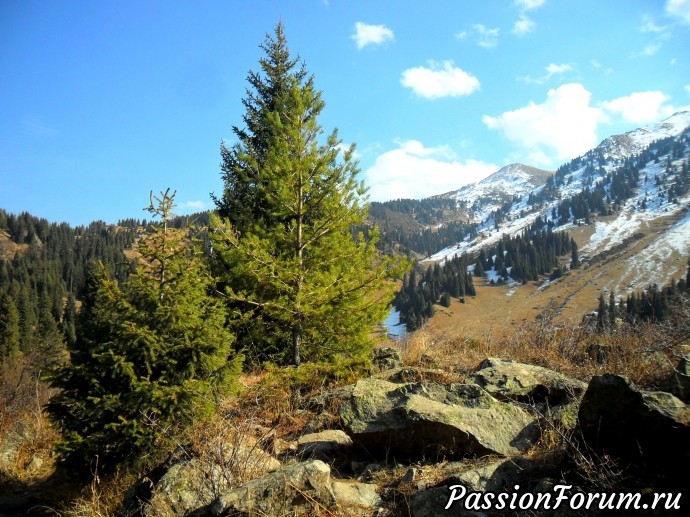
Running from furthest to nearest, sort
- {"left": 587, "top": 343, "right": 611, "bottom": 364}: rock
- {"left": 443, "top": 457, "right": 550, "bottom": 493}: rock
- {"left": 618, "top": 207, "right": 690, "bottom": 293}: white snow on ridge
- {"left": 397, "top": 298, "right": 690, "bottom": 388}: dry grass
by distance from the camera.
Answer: {"left": 618, "top": 207, "right": 690, "bottom": 293}: white snow on ridge → {"left": 587, "top": 343, "right": 611, "bottom": 364}: rock → {"left": 397, "top": 298, "right": 690, "bottom": 388}: dry grass → {"left": 443, "top": 457, "right": 550, "bottom": 493}: rock

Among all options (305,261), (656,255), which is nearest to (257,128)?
(305,261)

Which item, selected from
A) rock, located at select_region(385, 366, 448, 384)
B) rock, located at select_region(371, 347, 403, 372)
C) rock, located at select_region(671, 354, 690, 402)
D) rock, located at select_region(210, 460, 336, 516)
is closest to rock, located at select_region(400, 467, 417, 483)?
rock, located at select_region(210, 460, 336, 516)

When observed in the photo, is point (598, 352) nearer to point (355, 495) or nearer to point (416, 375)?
point (416, 375)

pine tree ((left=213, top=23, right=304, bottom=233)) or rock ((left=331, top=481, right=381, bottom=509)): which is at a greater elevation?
pine tree ((left=213, top=23, right=304, bottom=233))

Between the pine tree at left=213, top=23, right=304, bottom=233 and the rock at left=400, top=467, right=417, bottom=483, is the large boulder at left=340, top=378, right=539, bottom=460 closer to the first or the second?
the rock at left=400, top=467, right=417, bottom=483

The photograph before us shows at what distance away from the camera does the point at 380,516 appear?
12.4 ft

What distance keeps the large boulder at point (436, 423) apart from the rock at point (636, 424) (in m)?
1.02

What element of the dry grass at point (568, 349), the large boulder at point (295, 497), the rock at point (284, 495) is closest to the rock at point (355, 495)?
the large boulder at point (295, 497)

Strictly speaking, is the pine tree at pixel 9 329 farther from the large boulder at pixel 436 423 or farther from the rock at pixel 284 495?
the rock at pixel 284 495

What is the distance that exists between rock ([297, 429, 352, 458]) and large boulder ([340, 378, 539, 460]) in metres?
0.35

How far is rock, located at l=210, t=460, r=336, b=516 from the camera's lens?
362 cm

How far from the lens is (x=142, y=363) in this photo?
5676 millimetres

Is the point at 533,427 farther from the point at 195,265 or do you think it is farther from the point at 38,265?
the point at 38,265

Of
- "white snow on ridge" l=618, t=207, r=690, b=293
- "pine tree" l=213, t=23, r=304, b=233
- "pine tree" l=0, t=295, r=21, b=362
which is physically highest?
"pine tree" l=213, t=23, r=304, b=233
